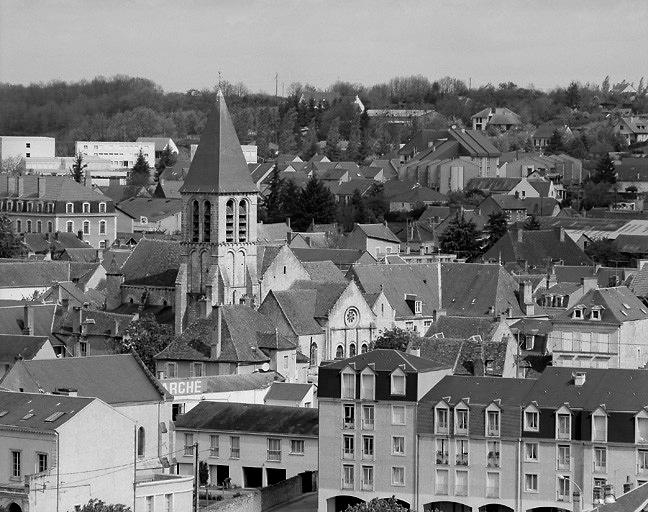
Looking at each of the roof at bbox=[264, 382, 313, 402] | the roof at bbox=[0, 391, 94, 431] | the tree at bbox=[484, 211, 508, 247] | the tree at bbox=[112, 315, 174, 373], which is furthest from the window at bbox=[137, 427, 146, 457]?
the tree at bbox=[484, 211, 508, 247]

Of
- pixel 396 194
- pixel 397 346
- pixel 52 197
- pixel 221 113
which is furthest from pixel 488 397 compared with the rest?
pixel 396 194

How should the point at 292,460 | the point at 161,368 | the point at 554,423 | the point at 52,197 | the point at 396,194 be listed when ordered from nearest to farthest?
1. the point at 554,423
2. the point at 292,460
3. the point at 161,368
4. the point at 52,197
5. the point at 396,194

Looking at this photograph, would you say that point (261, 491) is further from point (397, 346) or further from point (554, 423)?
point (397, 346)

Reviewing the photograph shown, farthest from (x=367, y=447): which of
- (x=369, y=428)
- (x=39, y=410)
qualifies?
(x=39, y=410)

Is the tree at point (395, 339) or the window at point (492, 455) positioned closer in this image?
the window at point (492, 455)

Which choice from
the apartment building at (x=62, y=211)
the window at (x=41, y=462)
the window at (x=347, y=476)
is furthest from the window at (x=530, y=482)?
the apartment building at (x=62, y=211)

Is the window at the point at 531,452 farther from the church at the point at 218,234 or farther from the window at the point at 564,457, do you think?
the church at the point at 218,234
